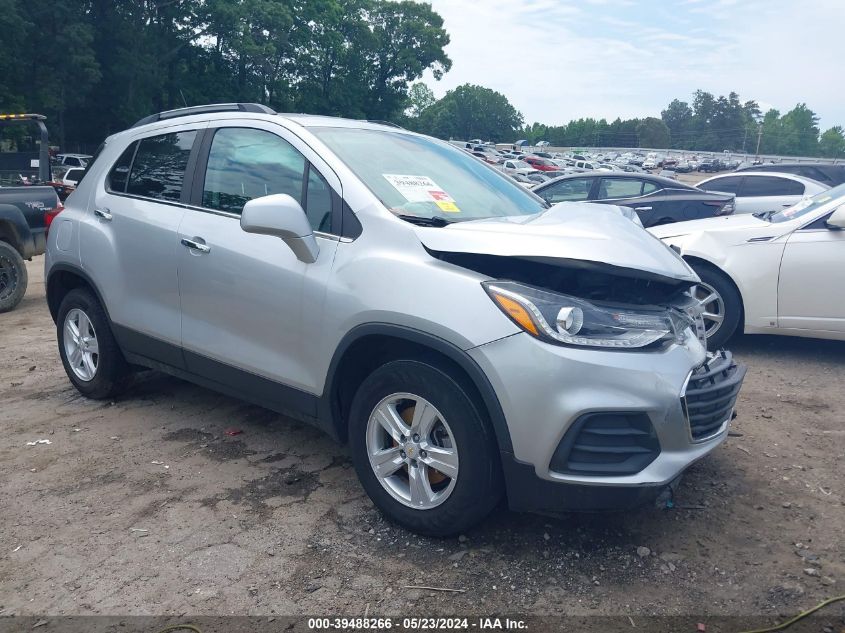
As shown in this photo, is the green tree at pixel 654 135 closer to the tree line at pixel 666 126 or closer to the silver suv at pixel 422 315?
the tree line at pixel 666 126

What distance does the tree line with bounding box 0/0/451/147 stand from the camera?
32656 mm

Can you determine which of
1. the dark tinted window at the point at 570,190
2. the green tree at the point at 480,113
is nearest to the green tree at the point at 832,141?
the green tree at the point at 480,113

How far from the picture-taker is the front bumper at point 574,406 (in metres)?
2.75

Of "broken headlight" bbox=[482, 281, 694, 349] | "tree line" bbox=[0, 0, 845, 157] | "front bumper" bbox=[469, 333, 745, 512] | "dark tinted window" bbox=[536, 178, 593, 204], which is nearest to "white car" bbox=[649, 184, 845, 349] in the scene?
"broken headlight" bbox=[482, 281, 694, 349]

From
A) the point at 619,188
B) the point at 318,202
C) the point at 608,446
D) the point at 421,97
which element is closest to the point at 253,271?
the point at 318,202

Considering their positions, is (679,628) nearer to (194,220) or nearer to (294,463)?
(294,463)

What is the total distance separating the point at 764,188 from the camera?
12.4 m

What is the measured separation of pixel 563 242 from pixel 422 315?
648 millimetres

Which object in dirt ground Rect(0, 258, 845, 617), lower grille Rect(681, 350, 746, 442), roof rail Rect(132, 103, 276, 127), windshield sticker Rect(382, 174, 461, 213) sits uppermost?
roof rail Rect(132, 103, 276, 127)

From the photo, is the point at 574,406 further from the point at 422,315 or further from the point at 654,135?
the point at 654,135

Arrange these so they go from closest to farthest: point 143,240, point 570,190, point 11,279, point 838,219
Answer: point 143,240 → point 838,219 → point 11,279 → point 570,190

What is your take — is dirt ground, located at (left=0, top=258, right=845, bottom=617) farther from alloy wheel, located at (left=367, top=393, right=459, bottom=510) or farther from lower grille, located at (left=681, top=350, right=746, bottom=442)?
lower grille, located at (left=681, top=350, right=746, bottom=442)

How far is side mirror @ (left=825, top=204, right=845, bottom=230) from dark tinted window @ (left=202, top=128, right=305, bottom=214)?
13.6 feet

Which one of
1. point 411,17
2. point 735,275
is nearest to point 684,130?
point 411,17
